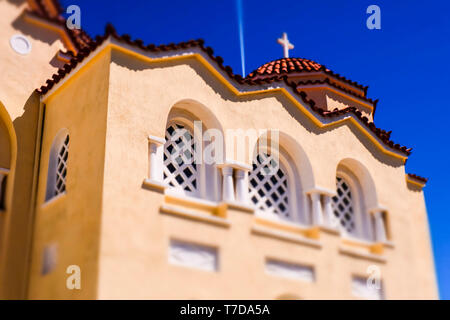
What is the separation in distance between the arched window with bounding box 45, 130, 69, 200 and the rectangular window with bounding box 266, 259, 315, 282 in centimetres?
354

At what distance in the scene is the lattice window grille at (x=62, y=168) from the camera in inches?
420

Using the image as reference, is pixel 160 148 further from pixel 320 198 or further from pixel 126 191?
pixel 320 198

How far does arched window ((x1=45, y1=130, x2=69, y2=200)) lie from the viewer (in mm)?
10711

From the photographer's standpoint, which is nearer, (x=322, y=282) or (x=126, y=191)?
(x=126, y=191)

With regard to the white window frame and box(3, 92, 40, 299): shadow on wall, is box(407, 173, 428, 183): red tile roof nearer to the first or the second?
the white window frame

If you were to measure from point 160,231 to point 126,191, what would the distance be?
747 mm

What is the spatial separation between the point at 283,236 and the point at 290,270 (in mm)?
558

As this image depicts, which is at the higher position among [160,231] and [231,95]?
[231,95]

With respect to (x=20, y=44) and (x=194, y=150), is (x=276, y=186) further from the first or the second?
(x=20, y=44)

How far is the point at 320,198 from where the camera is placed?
38.5ft

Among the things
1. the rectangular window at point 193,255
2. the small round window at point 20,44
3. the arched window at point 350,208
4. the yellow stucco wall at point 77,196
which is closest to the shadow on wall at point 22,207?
the yellow stucco wall at point 77,196

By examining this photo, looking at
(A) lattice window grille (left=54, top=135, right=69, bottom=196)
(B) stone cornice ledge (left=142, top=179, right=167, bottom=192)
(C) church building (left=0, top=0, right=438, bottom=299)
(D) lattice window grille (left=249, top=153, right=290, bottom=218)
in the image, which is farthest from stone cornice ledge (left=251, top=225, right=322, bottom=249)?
(A) lattice window grille (left=54, top=135, right=69, bottom=196)

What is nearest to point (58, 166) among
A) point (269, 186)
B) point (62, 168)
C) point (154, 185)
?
point (62, 168)

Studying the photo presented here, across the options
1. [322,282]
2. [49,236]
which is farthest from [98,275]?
[322,282]
